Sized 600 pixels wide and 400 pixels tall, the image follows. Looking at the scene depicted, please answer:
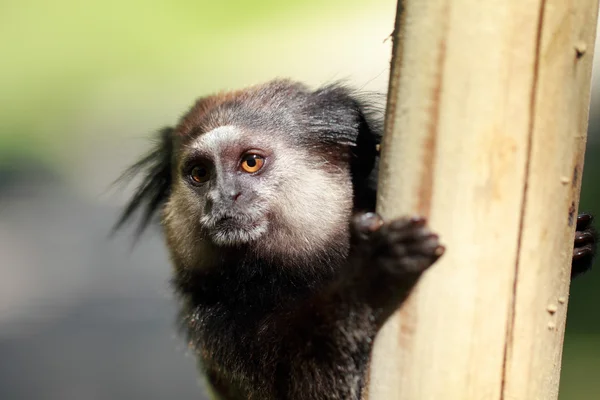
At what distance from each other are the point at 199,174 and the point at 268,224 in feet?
1.54

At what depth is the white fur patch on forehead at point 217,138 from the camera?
3.66m

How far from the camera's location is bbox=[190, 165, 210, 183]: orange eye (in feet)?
12.2

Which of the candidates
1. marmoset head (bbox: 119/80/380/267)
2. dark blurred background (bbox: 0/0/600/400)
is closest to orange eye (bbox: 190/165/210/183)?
marmoset head (bbox: 119/80/380/267)

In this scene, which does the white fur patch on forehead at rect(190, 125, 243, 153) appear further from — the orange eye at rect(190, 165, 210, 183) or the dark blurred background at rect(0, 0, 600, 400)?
the dark blurred background at rect(0, 0, 600, 400)

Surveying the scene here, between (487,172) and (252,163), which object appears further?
(252,163)

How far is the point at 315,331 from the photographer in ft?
9.16

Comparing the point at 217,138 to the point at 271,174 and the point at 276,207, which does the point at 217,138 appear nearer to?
the point at 271,174

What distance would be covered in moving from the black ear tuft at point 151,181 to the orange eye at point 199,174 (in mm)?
378

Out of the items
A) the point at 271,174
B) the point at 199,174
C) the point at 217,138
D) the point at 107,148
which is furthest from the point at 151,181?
the point at 107,148

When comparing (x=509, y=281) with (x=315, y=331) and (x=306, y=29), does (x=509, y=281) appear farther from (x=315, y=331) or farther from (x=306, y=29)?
(x=306, y=29)

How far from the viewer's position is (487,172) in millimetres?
1948

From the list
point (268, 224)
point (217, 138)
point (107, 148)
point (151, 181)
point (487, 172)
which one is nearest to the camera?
point (487, 172)

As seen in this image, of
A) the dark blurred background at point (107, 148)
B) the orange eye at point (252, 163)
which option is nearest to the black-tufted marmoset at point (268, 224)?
the orange eye at point (252, 163)

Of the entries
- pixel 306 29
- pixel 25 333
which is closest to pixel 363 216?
pixel 25 333
